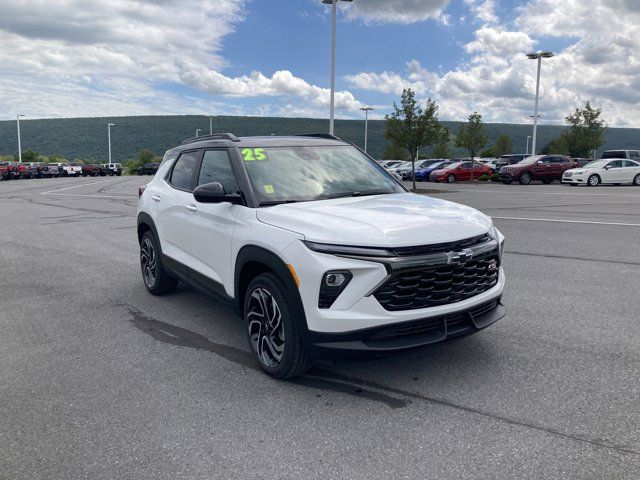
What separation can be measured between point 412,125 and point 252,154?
2513cm

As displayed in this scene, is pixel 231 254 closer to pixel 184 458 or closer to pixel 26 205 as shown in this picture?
pixel 184 458

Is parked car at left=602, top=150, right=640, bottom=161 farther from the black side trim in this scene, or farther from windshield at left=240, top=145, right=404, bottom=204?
the black side trim

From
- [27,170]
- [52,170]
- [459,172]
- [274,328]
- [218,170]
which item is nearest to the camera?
[274,328]

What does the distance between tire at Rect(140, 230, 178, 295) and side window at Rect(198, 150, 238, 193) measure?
1.35 m

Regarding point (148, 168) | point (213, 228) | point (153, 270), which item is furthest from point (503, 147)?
point (213, 228)

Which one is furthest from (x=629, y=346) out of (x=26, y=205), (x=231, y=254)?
(x=26, y=205)

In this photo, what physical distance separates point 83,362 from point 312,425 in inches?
83.2

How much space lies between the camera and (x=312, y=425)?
3223 mm

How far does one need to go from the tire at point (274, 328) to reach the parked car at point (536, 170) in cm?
3016

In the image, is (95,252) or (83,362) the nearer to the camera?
(83,362)

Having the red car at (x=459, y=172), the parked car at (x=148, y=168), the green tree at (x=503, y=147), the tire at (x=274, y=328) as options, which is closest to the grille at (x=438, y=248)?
the tire at (x=274, y=328)

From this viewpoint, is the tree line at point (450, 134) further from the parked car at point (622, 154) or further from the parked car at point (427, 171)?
the parked car at point (622, 154)

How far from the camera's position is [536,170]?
31562 millimetres

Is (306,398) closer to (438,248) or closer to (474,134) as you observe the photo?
(438,248)
